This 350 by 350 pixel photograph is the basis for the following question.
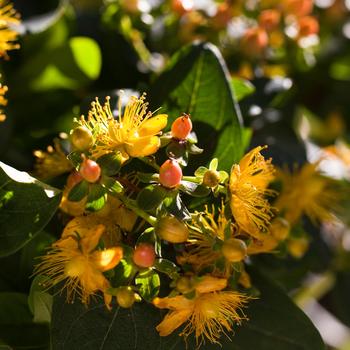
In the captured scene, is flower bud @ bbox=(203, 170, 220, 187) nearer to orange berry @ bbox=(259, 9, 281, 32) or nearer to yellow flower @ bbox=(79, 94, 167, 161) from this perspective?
yellow flower @ bbox=(79, 94, 167, 161)

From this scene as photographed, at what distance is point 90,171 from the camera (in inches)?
23.7

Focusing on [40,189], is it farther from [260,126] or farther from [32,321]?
[260,126]

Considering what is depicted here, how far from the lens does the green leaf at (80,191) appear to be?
0.63 meters

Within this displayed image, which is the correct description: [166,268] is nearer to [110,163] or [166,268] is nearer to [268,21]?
[110,163]

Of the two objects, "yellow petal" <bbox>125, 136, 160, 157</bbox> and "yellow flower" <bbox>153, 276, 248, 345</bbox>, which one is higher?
"yellow petal" <bbox>125, 136, 160, 157</bbox>

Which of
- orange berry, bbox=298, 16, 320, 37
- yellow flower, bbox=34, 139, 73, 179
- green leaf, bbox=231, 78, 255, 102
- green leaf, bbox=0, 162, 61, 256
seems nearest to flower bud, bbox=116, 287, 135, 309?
→ green leaf, bbox=0, 162, 61, 256

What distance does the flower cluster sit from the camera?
2.04 feet

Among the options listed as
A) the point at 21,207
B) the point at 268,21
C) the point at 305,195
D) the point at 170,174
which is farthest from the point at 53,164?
the point at 268,21

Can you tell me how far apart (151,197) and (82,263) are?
92 mm

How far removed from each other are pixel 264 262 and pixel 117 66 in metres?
0.39

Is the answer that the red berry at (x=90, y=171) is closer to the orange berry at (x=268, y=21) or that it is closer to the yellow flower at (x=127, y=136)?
the yellow flower at (x=127, y=136)

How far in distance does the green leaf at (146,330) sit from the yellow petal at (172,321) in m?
0.02

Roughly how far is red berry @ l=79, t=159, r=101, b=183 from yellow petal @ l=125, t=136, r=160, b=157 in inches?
1.9

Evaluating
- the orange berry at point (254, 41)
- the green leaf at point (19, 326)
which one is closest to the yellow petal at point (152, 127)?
the green leaf at point (19, 326)
